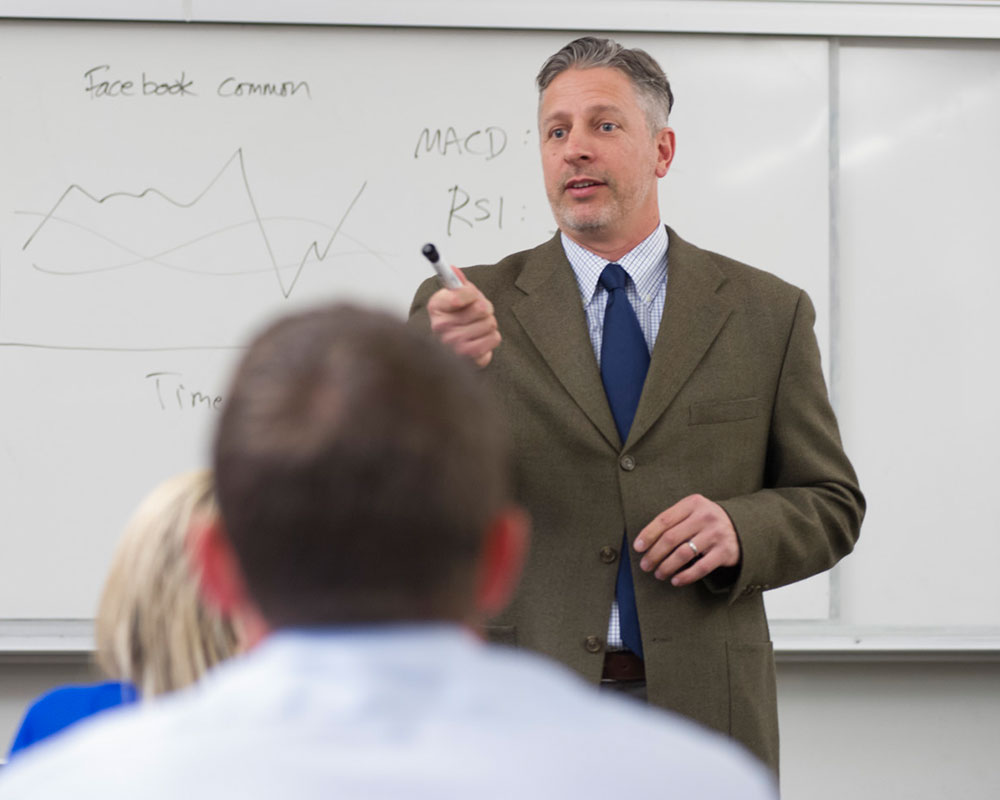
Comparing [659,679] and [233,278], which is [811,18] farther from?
[659,679]

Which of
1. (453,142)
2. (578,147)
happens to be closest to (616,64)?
(578,147)

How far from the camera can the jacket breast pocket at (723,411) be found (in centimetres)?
158

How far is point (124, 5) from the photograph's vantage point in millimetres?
2613

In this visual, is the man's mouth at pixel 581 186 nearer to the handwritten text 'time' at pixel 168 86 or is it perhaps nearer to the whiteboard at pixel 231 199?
the whiteboard at pixel 231 199

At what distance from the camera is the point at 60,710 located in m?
1.16

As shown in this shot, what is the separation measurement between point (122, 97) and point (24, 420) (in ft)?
2.41

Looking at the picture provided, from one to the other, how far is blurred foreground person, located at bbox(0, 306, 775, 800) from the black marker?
1.87 feet

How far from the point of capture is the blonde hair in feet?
3.10

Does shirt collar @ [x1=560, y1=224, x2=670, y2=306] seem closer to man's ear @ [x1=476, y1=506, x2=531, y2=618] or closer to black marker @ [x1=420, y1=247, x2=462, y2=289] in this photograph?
black marker @ [x1=420, y1=247, x2=462, y2=289]

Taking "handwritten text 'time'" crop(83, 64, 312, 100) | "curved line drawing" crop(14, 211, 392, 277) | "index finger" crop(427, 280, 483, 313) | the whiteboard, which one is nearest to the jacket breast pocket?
"index finger" crop(427, 280, 483, 313)

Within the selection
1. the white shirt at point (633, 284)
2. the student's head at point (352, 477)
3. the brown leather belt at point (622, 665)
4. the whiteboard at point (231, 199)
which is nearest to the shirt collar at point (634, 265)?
the white shirt at point (633, 284)

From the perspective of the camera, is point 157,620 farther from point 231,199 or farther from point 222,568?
point 231,199

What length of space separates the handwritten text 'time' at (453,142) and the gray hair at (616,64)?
936 millimetres

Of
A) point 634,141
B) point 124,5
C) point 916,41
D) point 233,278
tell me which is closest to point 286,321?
point 634,141
